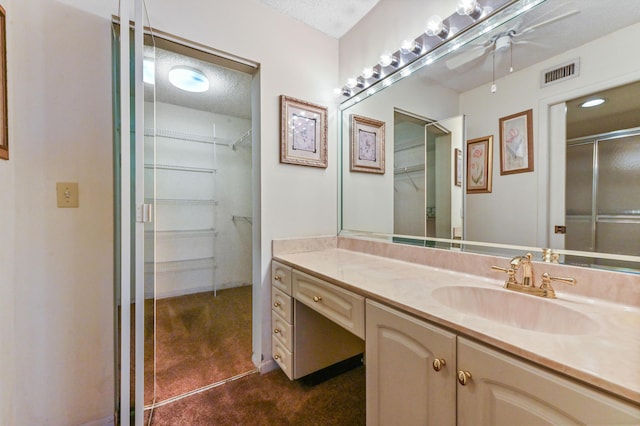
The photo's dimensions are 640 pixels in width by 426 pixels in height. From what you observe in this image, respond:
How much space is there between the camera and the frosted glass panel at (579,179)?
36.0 inches

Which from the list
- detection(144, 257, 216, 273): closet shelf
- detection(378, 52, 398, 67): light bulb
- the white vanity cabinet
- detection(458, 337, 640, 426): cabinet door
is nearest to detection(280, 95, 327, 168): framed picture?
detection(378, 52, 398, 67): light bulb

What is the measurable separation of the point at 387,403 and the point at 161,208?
2.91m

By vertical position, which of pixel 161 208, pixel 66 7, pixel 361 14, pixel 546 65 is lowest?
pixel 161 208

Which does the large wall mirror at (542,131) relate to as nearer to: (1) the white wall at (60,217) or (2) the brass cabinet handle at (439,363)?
(2) the brass cabinet handle at (439,363)

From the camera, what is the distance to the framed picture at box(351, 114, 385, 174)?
1.82m

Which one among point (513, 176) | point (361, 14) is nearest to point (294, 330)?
point (513, 176)

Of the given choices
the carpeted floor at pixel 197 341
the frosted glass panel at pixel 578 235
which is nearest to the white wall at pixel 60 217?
the carpeted floor at pixel 197 341

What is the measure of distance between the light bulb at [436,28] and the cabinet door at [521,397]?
1.40 metres

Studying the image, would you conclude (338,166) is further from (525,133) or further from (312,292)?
(525,133)

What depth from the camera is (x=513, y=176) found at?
1.10m

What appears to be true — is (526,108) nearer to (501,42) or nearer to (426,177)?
(501,42)

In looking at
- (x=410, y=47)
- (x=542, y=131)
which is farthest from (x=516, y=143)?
(x=410, y=47)

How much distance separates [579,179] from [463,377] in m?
0.83

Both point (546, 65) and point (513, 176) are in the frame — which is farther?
point (513, 176)
